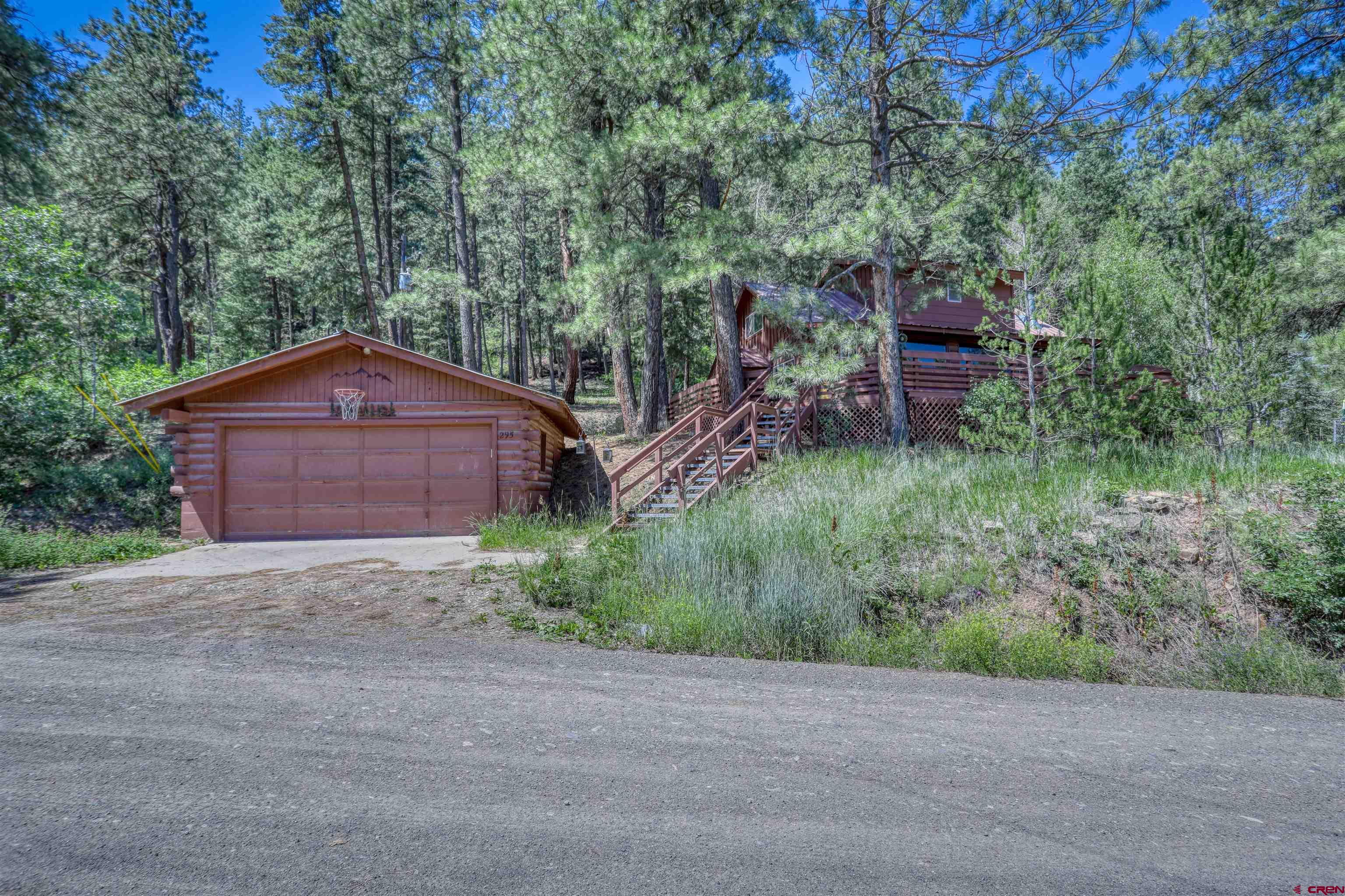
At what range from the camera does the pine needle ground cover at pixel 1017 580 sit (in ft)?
17.5

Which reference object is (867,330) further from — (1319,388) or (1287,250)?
(1287,250)

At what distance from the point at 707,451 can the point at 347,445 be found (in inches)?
290

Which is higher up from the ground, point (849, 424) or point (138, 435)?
point (138, 435)

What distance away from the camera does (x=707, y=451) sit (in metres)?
13.7

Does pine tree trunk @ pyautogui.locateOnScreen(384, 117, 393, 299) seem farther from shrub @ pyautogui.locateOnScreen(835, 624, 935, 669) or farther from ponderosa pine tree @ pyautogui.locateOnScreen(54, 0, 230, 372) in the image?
shrub @ pyautogui.locateOnScreen(835, 624, 935, 669)

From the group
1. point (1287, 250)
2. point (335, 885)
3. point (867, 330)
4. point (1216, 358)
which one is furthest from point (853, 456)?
point (1287, 250)

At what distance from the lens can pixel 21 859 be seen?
2.45 meters

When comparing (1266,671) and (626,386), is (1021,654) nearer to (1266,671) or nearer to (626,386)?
(1266,671)

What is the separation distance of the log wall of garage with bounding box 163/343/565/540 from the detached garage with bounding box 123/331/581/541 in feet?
0.06

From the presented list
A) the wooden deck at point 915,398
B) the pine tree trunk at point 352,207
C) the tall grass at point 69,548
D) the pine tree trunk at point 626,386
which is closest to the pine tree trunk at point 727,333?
the wooden deck at point 915,398

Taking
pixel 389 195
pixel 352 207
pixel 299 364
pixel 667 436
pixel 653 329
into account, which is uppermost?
pixel 389 195

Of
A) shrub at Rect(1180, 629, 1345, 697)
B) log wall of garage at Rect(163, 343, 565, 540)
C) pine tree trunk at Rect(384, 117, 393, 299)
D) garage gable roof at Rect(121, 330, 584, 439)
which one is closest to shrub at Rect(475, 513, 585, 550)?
log wall of garage at Rect(163, 343, 565, 540)

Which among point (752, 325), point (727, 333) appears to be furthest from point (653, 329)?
point (752, 325)

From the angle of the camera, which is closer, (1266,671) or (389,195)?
(1266,671)
